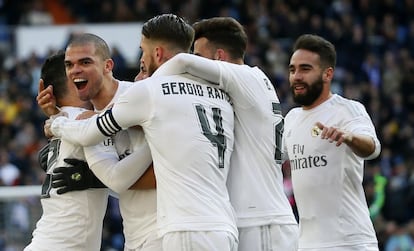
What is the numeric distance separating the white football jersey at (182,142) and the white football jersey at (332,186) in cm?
181

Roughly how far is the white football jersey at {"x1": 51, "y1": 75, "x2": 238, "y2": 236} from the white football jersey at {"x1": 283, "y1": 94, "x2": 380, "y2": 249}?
1807 millimetres

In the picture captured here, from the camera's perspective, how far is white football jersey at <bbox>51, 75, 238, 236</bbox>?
23.4 ft

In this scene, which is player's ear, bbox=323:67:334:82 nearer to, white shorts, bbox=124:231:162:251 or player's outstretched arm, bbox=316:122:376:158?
player's outstretched arm, bbox=316:122:376:158

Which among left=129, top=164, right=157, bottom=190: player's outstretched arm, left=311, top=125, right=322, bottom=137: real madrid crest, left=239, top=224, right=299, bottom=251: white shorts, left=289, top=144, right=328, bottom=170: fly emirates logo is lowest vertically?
left=239, top=224, right=299, bottom=251: white shorts

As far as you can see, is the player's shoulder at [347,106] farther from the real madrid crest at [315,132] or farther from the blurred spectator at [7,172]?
the blurred spectator at [7,172]

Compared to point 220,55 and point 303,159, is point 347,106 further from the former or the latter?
point 220,55

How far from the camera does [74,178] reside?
7.78 metres

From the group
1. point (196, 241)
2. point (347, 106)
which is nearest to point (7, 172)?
point (347, 106)

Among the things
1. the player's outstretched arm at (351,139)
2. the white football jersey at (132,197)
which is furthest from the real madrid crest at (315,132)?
the white football jersey at (132,197)

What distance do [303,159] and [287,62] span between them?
50.5 ft

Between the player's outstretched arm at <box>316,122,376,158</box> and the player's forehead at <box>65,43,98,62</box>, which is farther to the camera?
the player's outstretched arm at <box>316,122,376,158</box>

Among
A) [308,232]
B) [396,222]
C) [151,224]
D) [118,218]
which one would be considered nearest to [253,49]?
[396,222]

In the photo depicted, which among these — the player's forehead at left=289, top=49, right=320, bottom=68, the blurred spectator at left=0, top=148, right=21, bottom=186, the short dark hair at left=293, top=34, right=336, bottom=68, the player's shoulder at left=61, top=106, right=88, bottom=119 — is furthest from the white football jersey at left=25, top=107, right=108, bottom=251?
the blurred spectator at left=0, top=148, right=21, bottom=186

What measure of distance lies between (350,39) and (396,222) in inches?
258
